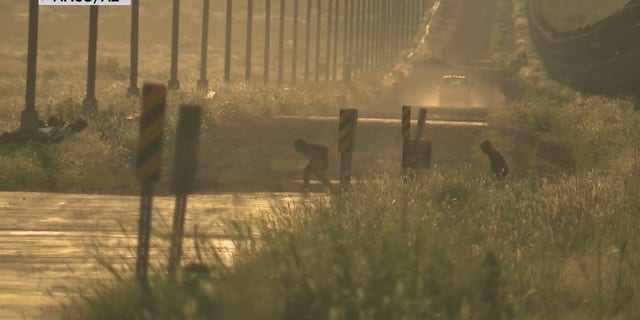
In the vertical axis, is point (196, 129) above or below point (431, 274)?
above

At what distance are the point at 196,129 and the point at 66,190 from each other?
13.3 meters

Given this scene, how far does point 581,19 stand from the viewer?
121 metres

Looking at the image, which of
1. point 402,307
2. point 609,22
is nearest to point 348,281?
point 402,307

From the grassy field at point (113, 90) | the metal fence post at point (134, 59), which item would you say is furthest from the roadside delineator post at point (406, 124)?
the metal fence post at point (134, 59)

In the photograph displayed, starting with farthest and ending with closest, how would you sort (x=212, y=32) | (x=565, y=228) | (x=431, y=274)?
(x=212, y=32) → (x=565, y=228) → (x=431, y=274)

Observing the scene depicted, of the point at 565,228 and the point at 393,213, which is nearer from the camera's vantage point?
the point at 393,213

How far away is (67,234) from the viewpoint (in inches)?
601

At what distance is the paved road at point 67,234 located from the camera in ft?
35.3

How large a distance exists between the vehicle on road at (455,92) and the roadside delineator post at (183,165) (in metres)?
69.0

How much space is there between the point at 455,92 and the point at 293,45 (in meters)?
9.72

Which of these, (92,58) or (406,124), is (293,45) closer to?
(92,58)

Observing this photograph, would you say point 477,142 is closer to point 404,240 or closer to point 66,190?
point 66,190

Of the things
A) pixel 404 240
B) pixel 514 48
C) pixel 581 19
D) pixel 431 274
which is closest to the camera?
pixel 431 274

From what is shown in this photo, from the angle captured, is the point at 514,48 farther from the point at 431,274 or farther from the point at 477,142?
the point at 431,274
